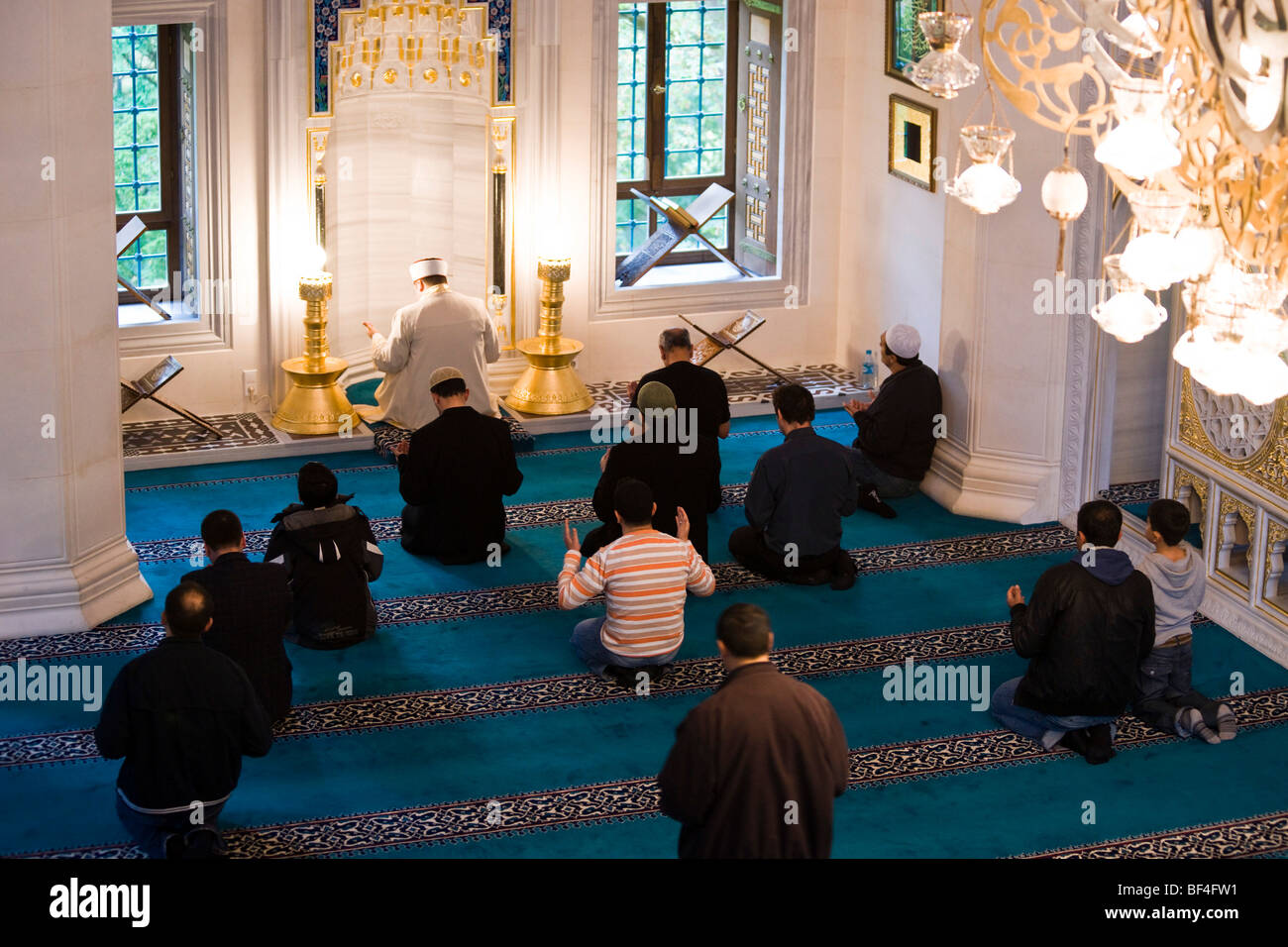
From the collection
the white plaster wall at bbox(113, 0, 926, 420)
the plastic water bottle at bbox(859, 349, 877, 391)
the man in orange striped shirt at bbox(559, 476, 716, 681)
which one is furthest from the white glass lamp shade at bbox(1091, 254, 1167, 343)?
the plastic water bottle at bbox(859, 349, 877, 391)

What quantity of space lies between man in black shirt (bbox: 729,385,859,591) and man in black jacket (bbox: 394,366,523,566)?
1138 mm

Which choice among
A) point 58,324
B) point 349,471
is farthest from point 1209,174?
point 349,471

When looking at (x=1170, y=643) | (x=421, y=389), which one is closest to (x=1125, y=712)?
(x=1170, y=643)

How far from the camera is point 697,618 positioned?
24.9 feet

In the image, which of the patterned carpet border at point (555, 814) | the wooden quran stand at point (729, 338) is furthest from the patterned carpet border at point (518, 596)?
the wooden quran stand at point (729, 338)

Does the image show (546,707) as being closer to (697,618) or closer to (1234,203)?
(697,618)

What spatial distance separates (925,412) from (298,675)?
3509 millimetres

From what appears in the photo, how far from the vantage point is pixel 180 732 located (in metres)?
5.36

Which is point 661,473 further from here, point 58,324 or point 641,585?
point 58,324

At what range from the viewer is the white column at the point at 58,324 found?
677 centimetres

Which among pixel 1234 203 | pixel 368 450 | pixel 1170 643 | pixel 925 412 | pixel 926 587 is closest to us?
pixel 1234 203

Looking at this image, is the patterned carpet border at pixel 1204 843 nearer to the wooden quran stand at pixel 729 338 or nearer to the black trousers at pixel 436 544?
the black trousers at pixel 436 544

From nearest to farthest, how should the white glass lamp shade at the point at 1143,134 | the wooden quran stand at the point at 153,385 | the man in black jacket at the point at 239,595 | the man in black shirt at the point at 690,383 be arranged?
the white glass lamp shade at the point at 1143,134 < the man in black jacket at the point at 239,595 < the man in black shirt at the point at 690,383 < the wooden quran stand at the point at 153,385

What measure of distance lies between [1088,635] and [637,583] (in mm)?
1616
